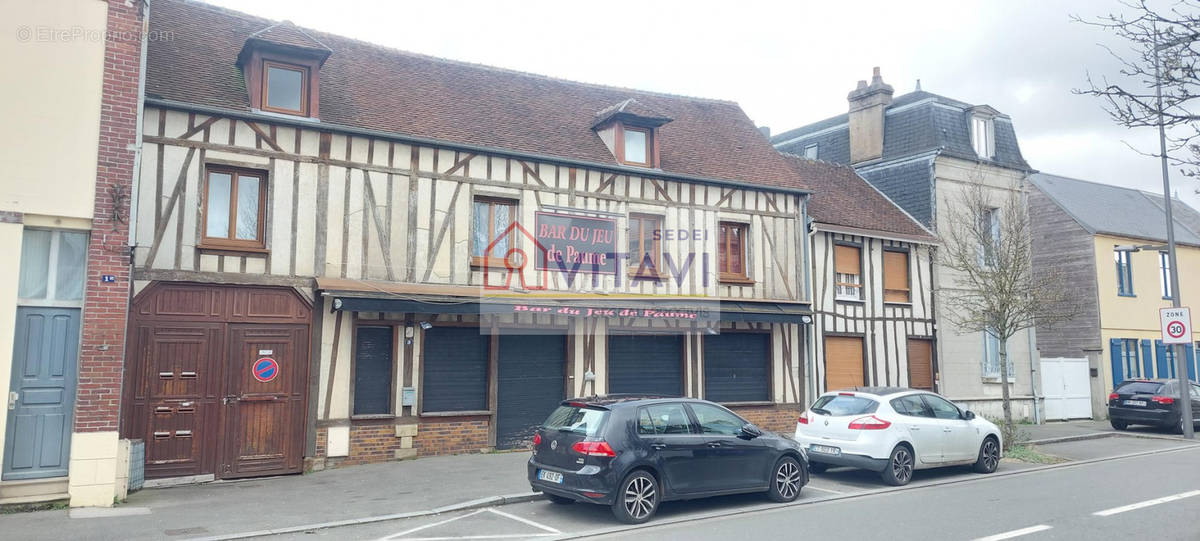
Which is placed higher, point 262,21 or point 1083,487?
point 262,21

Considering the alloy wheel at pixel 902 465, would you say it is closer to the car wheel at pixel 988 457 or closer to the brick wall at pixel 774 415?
the car wheel at pixel 988 457

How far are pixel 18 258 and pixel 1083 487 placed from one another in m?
14.2

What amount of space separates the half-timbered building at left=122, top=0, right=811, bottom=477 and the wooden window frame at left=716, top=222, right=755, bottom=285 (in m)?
0.04

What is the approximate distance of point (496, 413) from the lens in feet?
46.5

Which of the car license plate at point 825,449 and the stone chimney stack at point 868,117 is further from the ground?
the stone chimney stack at point 868,117

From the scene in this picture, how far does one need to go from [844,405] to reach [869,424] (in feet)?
1.88

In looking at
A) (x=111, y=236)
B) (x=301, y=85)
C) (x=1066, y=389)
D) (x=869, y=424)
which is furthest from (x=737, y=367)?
(x=111, y=236)

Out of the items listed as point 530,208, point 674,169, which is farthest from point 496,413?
point 674,169

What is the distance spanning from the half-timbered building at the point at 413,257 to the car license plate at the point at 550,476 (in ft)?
14.7

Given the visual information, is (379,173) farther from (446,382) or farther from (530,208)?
(446,382)

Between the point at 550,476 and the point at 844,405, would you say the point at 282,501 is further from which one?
the point at 844,405

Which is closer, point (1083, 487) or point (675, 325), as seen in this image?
point (1083, 487)

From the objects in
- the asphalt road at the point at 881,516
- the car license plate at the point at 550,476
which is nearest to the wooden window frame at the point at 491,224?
the asphalt road at the point at 881,516

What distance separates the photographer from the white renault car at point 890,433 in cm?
1140
